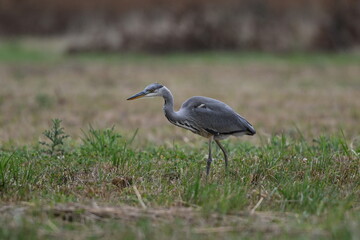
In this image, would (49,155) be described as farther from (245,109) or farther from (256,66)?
(256,66)

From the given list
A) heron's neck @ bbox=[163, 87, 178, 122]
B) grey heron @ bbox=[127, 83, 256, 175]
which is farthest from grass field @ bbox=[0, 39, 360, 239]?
heron's neck @ bbox=[163, 87, 178, 122]

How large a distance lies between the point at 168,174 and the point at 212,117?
2.08 ft

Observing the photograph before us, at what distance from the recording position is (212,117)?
5141mm

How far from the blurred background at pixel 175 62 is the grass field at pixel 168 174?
76 millimetres


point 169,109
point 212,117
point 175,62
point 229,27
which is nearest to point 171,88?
point 175,62

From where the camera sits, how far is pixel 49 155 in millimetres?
5836

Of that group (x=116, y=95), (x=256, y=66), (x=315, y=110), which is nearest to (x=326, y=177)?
(x=315, y=110)

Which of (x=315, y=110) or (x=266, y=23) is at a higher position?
(x=266, y=23)

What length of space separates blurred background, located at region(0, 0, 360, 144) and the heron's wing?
2.49 metres

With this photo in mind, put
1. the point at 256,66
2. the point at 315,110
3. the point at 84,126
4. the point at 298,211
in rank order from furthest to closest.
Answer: the point at 256,66
the point at 315,110
the point at 84,126
the point at 298,211

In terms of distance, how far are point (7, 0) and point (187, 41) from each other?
7703mm

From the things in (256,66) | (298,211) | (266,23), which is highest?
(266,23)

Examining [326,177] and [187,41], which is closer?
Answer: [326,177]

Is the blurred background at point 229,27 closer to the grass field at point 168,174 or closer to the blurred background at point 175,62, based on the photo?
the blurred background at point 175,62
